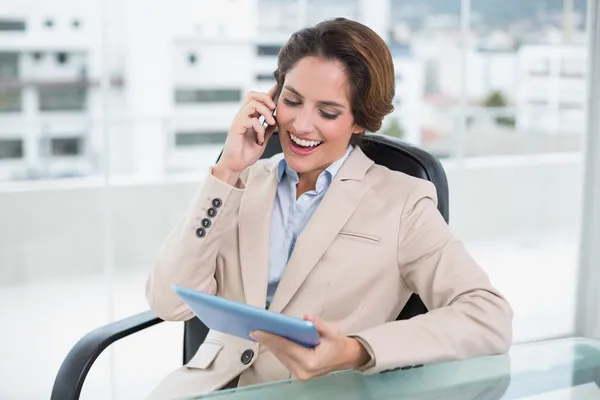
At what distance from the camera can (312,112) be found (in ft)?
5.18

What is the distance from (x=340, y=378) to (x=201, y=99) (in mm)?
4924

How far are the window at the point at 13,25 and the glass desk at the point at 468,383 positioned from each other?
14.7 feet

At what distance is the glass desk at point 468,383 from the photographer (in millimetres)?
1271

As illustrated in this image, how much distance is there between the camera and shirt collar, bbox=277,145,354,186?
1665 mm

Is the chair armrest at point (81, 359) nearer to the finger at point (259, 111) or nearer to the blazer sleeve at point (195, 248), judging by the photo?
the blazer sleeve at point (195, 248)

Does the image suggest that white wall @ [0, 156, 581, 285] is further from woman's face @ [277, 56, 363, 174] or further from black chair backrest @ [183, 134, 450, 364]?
woman's face @ [277, 56, 363, 174]

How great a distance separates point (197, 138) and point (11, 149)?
1341 mm

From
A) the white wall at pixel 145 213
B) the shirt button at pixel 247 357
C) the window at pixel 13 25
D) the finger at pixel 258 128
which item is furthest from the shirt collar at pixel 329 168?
the window at pixel 13 25

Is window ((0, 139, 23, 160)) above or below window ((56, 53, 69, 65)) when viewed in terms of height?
below

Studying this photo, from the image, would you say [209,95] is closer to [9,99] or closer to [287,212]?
[9,99]

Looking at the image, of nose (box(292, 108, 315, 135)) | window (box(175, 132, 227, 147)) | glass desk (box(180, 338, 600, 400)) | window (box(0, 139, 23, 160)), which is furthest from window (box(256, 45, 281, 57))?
glass desk (box(180, 338, 600, 400))

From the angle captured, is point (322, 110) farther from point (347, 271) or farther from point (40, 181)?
point (40, 181)

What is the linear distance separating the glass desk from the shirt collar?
1.52 ft

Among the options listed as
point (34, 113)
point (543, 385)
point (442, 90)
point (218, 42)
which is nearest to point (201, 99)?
point (218, 42)
